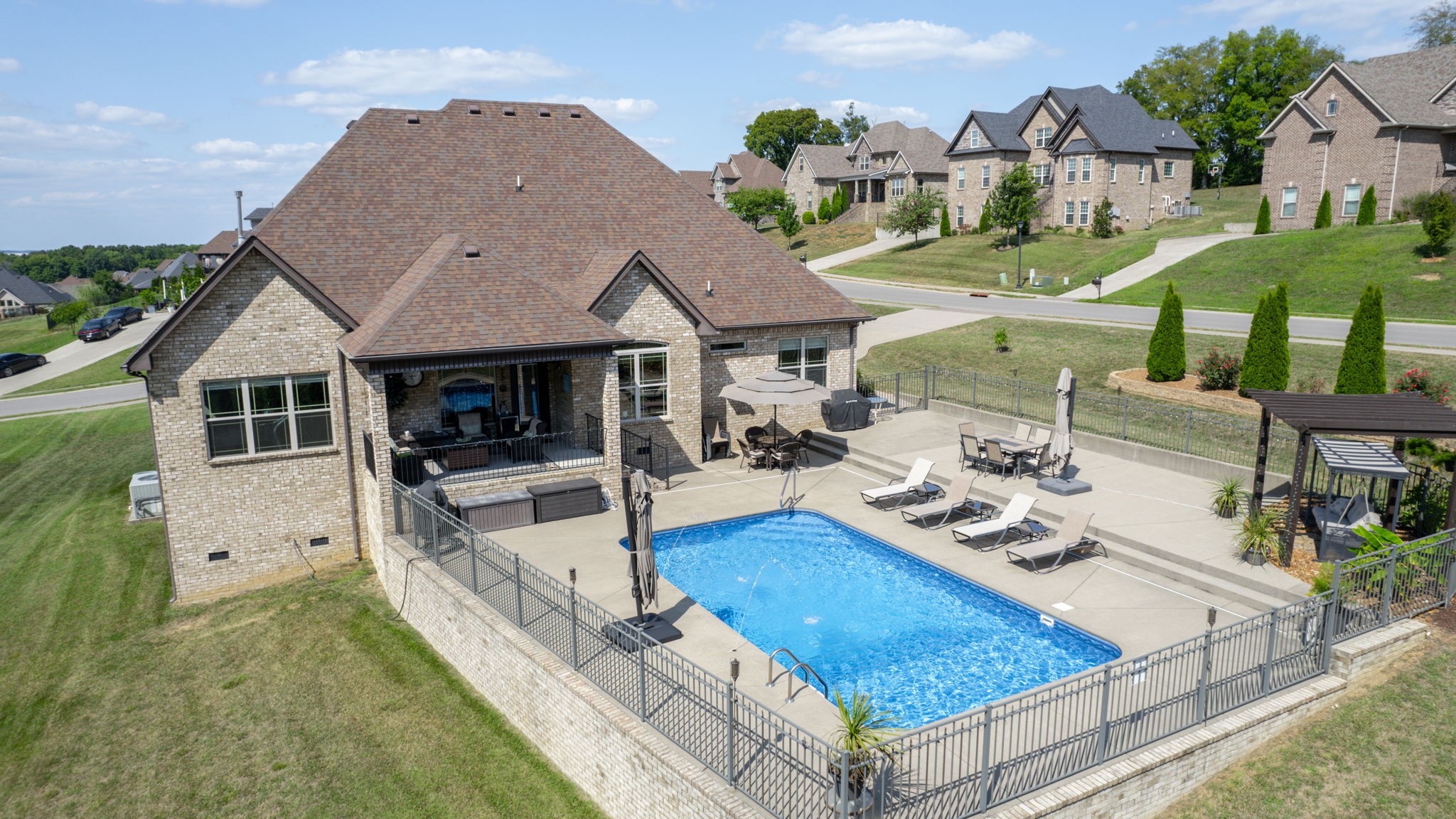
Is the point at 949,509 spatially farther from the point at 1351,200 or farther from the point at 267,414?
the point at 1351,200

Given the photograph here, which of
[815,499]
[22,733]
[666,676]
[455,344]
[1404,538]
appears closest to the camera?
[666,676]

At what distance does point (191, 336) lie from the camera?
17.6 metres

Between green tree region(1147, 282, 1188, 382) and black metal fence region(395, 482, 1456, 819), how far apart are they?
49.2 feet

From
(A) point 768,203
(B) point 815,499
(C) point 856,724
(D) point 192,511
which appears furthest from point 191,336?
(A) point 768,203

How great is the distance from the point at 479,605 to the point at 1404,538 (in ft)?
49.6

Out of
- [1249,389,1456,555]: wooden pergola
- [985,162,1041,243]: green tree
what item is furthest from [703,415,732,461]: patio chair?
[985,162,1041,243]: green tree

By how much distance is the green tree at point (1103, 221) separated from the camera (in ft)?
191

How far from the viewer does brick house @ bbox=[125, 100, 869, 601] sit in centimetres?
1784

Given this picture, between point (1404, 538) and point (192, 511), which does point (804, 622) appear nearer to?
point (1404, 538)

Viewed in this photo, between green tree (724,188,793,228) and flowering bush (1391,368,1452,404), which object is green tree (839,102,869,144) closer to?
green tree (724,188,793,228)

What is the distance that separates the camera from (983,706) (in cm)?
963

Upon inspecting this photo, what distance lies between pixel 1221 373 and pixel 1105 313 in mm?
13954

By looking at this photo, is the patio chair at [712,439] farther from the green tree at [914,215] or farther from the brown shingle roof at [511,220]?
the green tree at [914,215]

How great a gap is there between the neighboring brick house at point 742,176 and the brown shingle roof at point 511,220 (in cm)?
7966
